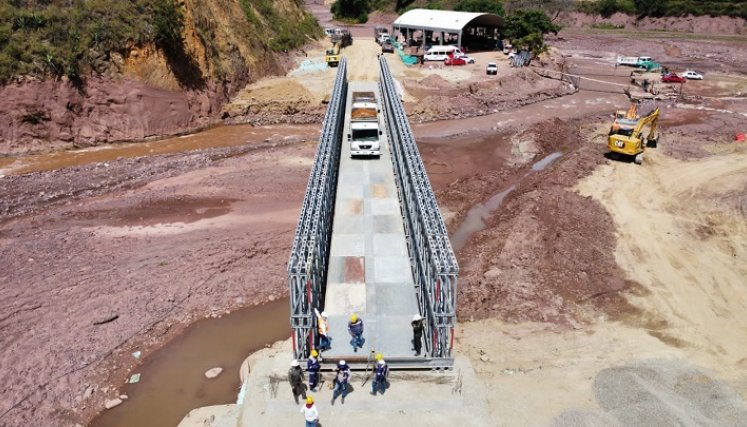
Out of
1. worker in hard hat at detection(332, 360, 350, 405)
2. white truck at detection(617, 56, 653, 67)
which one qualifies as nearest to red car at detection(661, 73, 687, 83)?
white truck at detection(617, 56, 653, 67)

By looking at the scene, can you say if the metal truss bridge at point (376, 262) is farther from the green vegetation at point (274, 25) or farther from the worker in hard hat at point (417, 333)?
the green vegetation at point (274, 25)

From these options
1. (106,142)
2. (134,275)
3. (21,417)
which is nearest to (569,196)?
(134,275)

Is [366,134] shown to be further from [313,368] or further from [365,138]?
[313,368]

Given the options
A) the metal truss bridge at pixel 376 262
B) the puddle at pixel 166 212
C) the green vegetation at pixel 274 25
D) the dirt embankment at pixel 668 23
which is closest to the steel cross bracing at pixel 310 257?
the metal truss bridge at pixel 376 262

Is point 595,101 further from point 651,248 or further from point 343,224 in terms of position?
point 343,224

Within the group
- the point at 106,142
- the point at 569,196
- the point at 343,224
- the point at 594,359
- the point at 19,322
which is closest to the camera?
the point at 594,359
